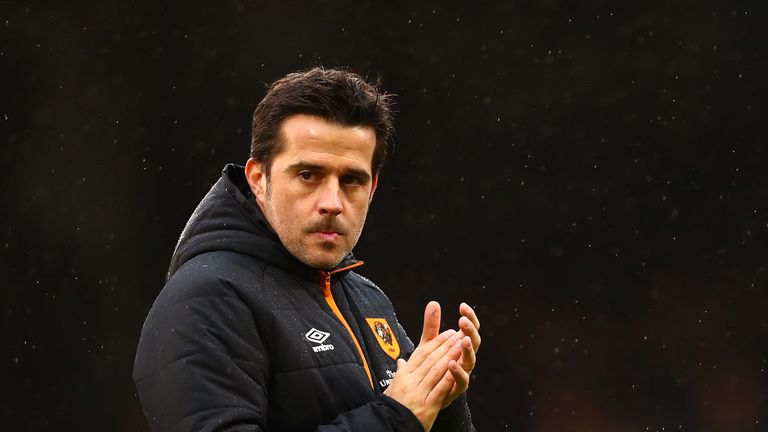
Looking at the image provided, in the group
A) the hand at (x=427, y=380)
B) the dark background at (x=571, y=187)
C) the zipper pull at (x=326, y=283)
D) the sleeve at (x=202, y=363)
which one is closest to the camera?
the sleeve at (x=202, y=363)

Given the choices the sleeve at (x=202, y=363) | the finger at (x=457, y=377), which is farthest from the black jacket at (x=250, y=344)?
the finger at (x=457, y=377)

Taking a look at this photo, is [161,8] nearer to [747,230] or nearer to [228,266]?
[747,230]

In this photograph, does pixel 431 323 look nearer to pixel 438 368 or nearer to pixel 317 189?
pixel 438 368

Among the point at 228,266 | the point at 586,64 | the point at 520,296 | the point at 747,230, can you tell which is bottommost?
the point at 520,296

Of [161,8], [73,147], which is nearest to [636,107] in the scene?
[161,8]

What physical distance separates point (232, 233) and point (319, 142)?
0.26m

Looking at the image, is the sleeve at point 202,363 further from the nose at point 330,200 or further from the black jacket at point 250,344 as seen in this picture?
the nose at point 330,200

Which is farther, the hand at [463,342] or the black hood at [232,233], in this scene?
the black hood at [232,233]

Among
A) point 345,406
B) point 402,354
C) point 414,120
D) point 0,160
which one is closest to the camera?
point 345,406

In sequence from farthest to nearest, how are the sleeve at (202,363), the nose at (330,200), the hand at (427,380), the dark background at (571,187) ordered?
1. the dark background at (571,187)
2. the nose at (330,200)
3. the hand at (427,380)
4. the sleeve at (202,363)

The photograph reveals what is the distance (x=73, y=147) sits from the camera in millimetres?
7270

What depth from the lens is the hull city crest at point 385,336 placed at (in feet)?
7.36

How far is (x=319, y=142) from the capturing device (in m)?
2.06

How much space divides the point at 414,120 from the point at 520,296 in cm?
177
